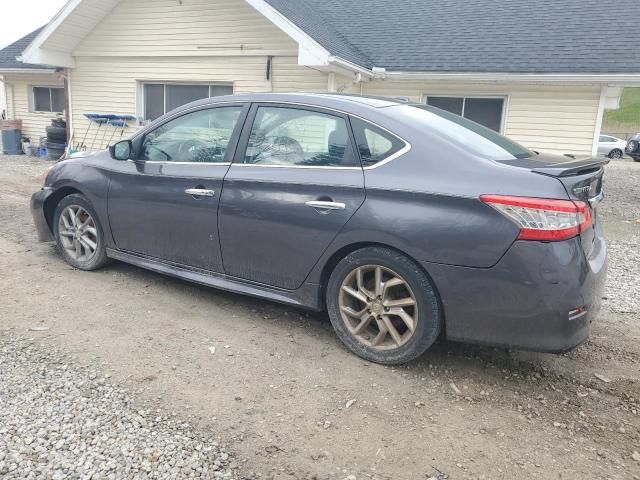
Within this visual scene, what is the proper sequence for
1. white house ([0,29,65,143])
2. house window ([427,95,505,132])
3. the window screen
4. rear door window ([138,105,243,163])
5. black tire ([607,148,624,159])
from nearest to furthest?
the window screen < rear door window ([138,105,243,163]) < house window ([427,95,505,132]) < white house ([0,29,65,143]) < black tire ([607,148,624,159])

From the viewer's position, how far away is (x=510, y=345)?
119 inches

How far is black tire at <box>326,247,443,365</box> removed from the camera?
317 cm

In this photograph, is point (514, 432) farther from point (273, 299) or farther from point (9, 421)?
point (9, 421)

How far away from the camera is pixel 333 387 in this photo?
3158mm

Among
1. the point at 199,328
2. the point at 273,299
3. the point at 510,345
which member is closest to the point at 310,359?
the point at 273,299

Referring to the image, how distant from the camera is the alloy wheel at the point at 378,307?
10.8 feet

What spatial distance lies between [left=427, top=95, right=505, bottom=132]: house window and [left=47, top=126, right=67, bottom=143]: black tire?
1034 cm

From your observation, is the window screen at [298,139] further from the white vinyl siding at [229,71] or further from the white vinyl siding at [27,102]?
the white vinyl siding at [27,102]

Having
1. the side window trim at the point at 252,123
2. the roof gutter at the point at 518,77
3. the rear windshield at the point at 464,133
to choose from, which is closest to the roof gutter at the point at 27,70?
the roof gutter at the point at 518,77

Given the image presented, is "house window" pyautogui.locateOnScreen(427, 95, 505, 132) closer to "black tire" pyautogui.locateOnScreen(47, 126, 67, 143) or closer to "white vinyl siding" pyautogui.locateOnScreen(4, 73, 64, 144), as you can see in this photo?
"black tire" pyautogui.locateOnScreen(47, 126, 67, 143)

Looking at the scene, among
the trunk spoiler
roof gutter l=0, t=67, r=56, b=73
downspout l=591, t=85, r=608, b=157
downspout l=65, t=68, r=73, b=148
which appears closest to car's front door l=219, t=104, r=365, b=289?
the trunk spoiler

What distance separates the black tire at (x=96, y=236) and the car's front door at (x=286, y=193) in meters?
1.48

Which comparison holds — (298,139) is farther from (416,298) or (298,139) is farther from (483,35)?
(483,35)

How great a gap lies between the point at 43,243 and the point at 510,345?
16.2 feet
